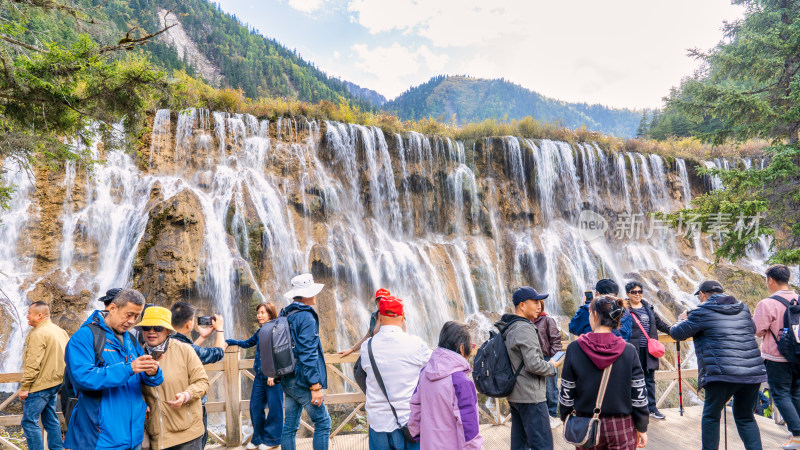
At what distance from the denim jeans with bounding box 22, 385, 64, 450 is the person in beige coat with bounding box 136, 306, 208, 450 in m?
2.40

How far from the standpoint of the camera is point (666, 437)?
4.85 metres

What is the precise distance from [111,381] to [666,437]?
5.77 metres

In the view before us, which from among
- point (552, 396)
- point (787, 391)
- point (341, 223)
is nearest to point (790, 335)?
point (787, 391)

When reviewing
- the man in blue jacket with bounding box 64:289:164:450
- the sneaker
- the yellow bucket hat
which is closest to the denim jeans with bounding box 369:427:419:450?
the man in blue jacket with bounding box 64:289:164:450

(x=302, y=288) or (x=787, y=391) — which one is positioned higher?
(x=302, y=288)

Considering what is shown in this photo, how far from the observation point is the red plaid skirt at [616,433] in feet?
8.91

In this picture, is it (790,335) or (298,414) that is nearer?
(298,414)

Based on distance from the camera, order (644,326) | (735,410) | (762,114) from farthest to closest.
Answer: (762,114) < (644,326) < (735,410)

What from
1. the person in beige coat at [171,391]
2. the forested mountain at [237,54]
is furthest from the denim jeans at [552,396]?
the forested mountain at [237,54]

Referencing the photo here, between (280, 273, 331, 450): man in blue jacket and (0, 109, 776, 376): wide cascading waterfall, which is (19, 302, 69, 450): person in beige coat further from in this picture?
(0, 109, 776, 376): wide cascading waterfall

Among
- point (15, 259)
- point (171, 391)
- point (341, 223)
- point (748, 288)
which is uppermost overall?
point (341, 223)

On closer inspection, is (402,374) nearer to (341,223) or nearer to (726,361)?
(726,361)

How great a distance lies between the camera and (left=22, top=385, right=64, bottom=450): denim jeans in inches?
166

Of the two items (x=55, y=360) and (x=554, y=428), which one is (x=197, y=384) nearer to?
(x=55, y=360)
